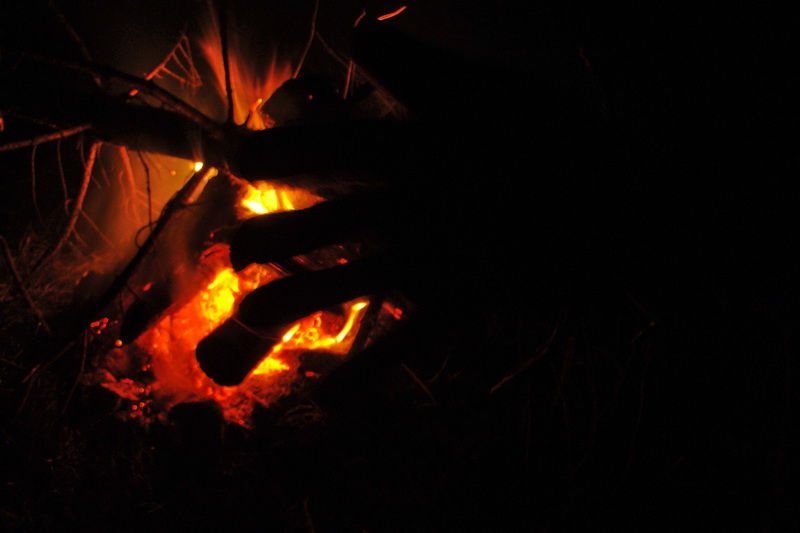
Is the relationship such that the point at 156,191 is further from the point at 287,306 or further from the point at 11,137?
the point at 287,306

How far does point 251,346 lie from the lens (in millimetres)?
2805

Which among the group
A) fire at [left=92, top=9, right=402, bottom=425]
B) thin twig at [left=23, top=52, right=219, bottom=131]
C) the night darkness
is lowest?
the night darkness

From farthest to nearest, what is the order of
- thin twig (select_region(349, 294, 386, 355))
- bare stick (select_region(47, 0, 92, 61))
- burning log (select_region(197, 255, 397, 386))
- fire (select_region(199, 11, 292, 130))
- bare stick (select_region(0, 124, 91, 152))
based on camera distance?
fire (select_region(199, 11, 292, 130)) < thin twig (select_region(349, 294, 386, 355)) < bare stick (select_region(0, 124, 91, 152)) < bare stick (select_region(47, 0, 92, 61)) < burning log (select_region(197, 255, 397, 386))

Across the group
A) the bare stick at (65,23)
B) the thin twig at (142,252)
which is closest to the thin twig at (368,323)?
the thin twig at (142,252)

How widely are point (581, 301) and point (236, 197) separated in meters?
2.70

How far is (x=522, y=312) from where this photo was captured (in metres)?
2.20

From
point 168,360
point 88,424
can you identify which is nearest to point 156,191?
point 168,360

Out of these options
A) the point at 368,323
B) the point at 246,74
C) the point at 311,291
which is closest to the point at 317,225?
the point at 311,291

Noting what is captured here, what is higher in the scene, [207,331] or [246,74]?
[246,74]

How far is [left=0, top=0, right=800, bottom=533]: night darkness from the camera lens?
1.90 meters

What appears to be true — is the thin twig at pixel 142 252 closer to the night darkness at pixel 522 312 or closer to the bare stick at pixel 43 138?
the night darkness at pixel 522 312

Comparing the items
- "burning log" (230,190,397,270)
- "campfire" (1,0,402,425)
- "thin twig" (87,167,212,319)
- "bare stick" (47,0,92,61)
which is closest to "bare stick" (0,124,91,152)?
"campfire" (1,0,402,425)

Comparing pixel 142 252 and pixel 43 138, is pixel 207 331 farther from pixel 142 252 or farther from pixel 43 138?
pixel 43 138

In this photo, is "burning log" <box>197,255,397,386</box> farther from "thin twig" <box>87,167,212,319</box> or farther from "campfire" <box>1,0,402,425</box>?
"thin twig" <box>87,167,212,319</box>
